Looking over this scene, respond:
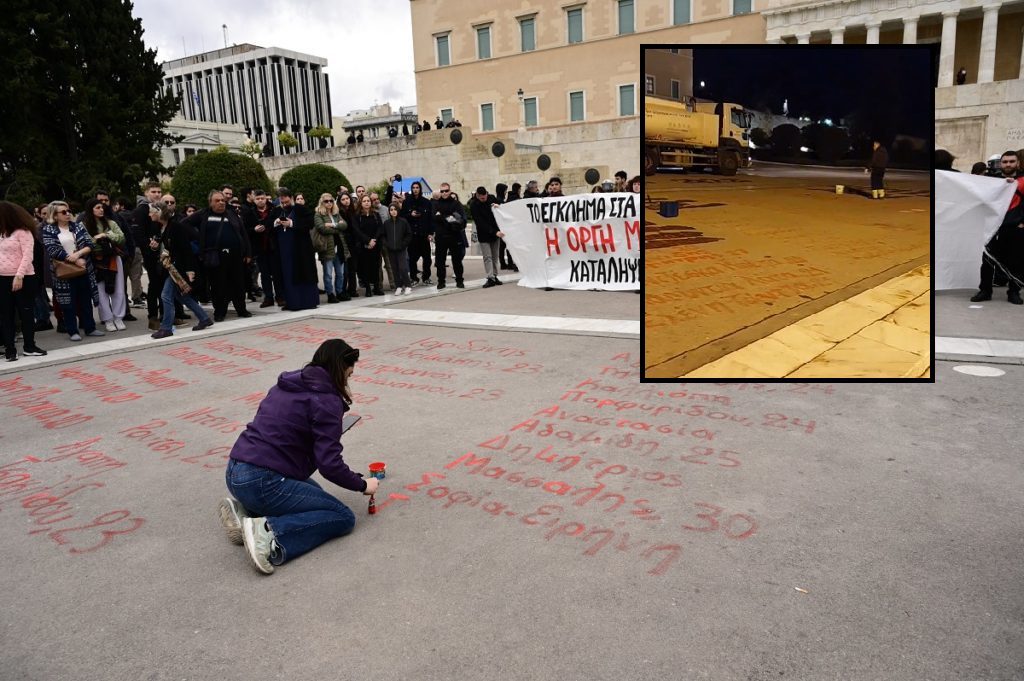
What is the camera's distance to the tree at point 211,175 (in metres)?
20.2

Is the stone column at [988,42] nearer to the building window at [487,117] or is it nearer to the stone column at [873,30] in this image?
the stone column at [873,30]

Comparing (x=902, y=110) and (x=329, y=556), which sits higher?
(x=902, y=110)

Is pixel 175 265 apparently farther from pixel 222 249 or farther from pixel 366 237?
pixel 366 237

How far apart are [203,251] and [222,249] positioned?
10.3 inches

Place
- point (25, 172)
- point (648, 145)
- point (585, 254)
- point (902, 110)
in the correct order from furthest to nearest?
point (25, 172)
point (585, 254)
point (648, 145)
point (902, 110)

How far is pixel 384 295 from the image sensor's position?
13156 mm

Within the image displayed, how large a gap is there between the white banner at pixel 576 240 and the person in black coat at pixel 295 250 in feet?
12.6

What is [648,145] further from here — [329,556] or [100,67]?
[100,67]

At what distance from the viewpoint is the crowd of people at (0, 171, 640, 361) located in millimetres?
8914

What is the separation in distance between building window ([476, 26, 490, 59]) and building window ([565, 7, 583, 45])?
6.17 metres

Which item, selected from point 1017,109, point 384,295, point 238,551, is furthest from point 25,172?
point 1017,109

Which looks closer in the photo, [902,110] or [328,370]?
[902,110]

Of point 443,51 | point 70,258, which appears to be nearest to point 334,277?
point 70,258

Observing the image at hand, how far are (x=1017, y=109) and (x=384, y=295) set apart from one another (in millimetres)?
30514
